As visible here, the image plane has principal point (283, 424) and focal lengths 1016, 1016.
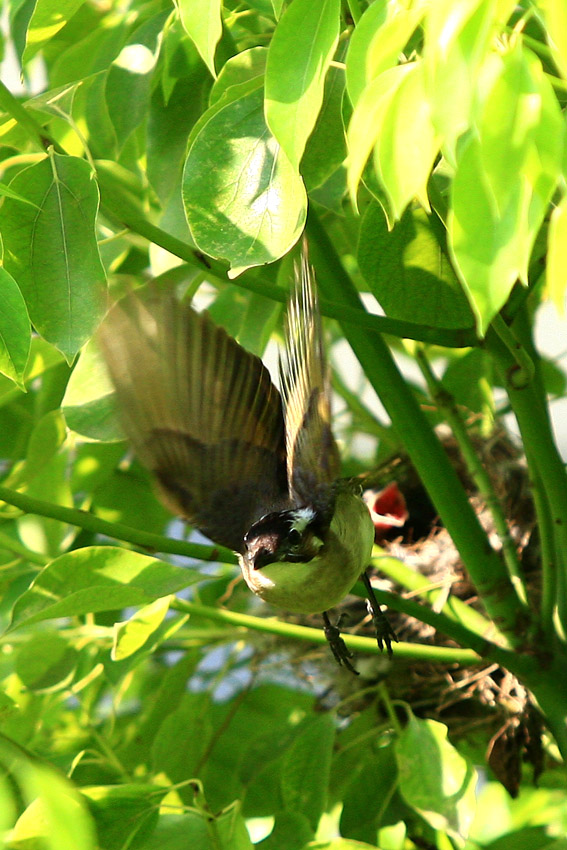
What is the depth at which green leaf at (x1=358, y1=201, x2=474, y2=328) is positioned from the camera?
1.23 m

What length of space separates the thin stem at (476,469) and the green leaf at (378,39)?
0.98 m

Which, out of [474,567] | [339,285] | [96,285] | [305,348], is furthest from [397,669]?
[96,285]

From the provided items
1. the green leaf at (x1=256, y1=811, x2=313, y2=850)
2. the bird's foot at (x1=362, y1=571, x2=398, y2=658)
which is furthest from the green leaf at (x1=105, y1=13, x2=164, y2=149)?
the green leaf at (x1=256, y1=811, x2=313, y2=850)

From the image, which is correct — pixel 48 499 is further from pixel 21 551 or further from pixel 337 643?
pixel 337 643

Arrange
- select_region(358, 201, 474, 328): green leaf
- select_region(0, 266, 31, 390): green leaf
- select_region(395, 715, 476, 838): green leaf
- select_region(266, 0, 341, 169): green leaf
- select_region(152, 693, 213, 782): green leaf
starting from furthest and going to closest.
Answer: select_region(152, 693, 213, 782): green leaf < select_region(395, 715, 476, 838): green leaf < select_region(358, 201, 474, 328): green leaf < select_region(0, 266, 31, 390): green leaf < select_region(266, 0, 341, 169): green leaf

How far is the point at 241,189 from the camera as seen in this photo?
1046 millimetres

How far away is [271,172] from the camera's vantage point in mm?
1044

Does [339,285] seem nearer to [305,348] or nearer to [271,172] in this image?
[305,348]

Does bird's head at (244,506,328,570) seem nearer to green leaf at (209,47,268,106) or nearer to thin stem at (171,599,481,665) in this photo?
thin stem at (171,599,481,665)

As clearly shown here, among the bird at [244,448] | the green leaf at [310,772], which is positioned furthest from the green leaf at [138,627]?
the green leaf at [310,772]

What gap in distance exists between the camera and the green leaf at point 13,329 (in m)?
0.95

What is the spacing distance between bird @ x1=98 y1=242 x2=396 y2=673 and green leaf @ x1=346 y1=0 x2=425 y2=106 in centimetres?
51

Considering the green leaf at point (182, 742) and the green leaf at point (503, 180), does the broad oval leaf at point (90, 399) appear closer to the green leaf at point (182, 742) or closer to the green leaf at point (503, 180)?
the green leaf at point (182, 742)

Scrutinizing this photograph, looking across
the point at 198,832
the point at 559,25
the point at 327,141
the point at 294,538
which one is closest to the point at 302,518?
the point at 294,538
